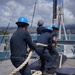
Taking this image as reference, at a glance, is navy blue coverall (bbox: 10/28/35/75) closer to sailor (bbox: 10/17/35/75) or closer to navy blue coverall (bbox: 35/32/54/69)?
sailor (bbox: 10/17/35/75)

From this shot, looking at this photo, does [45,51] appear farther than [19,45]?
Yes

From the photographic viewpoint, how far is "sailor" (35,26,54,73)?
7.66 metres

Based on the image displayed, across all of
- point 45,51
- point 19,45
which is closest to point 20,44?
point 19,45

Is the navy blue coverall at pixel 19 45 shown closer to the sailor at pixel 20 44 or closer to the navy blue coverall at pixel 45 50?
the sailor at pixel 20 44

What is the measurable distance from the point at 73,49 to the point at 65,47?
419 mm

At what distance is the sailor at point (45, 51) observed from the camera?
7656mm

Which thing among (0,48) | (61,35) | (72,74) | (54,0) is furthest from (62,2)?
(72,74)

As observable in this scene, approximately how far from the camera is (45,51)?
791 cm

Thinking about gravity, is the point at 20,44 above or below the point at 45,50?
above

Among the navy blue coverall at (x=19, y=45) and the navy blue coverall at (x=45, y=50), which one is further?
the navy blue coverall at (x=45, y=50)

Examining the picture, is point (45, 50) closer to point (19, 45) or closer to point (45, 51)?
point (45, 51)

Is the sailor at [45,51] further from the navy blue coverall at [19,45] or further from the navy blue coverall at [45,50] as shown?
the navy blue coverall at [19,45]

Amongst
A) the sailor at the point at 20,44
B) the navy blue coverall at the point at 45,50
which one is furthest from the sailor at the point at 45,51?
the sailor at the point at 20,44

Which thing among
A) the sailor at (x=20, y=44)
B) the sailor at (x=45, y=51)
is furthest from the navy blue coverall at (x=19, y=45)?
the sailor at (x=45, y=51)
